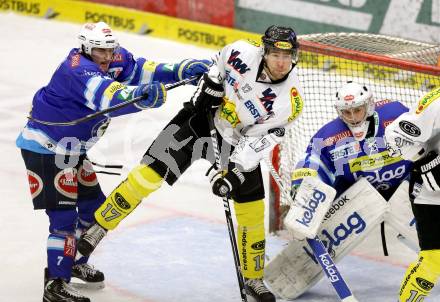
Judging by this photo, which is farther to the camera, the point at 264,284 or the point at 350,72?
the point at 350,72

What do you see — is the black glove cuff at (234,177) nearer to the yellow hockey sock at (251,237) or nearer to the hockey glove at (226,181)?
the hockey glove at (226,181)

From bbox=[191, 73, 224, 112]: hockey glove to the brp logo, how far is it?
0.95 metres

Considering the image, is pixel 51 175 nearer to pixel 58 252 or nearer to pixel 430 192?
pixel 58 252

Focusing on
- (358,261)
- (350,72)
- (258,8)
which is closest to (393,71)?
(350,72)

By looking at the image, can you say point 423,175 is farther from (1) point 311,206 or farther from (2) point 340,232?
(2) point 340,232

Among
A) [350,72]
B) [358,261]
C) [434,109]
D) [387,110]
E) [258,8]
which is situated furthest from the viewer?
[258,8]

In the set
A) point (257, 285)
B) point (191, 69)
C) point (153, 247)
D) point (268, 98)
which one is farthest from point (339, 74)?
point (257, 285)

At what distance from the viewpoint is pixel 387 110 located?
17.9 feet

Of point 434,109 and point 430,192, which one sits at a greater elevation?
point 434,109

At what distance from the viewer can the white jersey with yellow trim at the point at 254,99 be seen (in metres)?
5.05

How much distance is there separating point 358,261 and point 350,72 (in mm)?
1205

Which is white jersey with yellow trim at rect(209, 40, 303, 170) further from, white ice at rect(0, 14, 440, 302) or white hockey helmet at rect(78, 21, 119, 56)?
white ice at rect(0, 14, 440, 302)

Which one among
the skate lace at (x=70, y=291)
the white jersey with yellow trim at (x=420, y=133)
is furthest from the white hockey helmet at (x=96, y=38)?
the white jersey with yellow trim at (x=420, y=133)

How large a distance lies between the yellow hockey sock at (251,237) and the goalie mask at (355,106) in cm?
63
